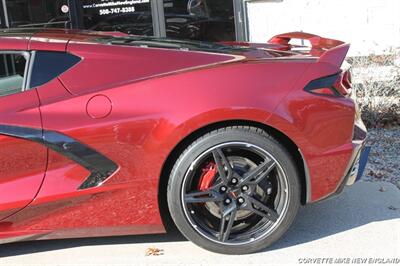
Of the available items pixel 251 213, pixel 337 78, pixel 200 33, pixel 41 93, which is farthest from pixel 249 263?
pixel 200 33

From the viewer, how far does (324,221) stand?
3.84 meters

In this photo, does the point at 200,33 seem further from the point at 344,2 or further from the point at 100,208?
the point at 100,208

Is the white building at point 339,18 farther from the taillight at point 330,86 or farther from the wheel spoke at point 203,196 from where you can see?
the wheel spoke at point 203,196

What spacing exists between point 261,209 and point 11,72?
1693 mm

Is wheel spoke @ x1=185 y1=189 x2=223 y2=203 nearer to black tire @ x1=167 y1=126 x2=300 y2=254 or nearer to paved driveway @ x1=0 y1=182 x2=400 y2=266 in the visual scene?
black tire @ x1=167 y1=126 x2=300 y2=254

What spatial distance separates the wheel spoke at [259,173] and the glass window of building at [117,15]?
16.5ft

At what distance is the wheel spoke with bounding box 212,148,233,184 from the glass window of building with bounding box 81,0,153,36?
16.4ft

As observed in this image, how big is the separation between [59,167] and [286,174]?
1314 millimetres

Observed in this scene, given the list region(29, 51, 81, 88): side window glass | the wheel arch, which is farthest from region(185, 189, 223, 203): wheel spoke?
region(29, 51, 81, 88): side window glass

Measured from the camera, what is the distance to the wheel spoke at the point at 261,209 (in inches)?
130

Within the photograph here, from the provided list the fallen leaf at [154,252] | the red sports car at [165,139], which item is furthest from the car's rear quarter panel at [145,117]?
the fallen leaf at [154,252]

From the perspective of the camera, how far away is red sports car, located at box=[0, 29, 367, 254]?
3.10m

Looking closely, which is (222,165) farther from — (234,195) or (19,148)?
(19,148)

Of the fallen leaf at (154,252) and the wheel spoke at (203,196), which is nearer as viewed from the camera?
the wheel spoke at (203,196)
